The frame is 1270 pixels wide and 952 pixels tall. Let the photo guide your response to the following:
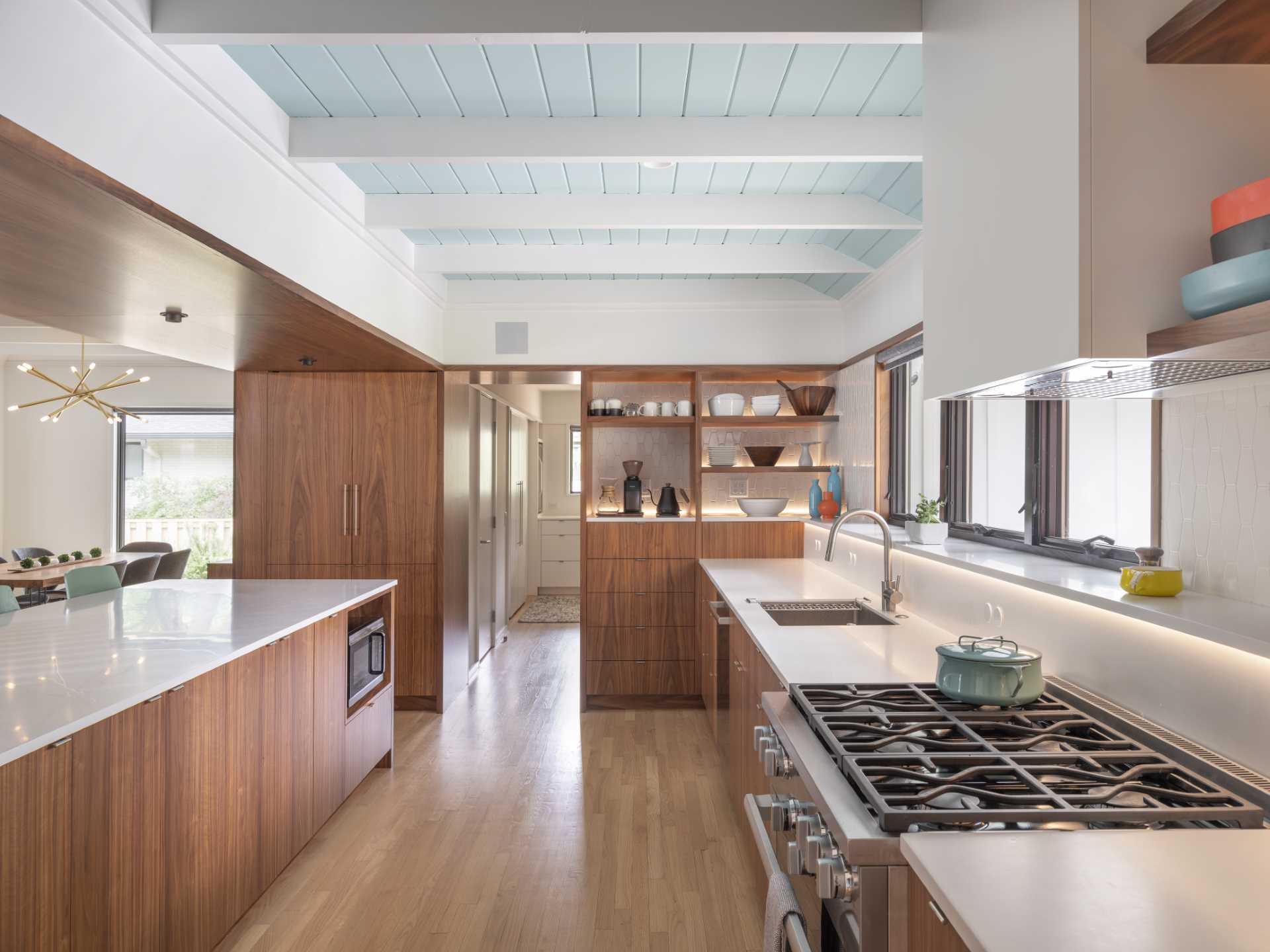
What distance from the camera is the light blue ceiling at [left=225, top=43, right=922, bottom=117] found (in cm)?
217

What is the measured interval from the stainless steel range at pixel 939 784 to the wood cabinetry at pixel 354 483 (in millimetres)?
3301

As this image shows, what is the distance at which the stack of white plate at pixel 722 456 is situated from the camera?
191 inches

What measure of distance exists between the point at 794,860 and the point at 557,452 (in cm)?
747

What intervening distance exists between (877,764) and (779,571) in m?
2.81

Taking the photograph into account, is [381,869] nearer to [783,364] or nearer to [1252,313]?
[1252,313]

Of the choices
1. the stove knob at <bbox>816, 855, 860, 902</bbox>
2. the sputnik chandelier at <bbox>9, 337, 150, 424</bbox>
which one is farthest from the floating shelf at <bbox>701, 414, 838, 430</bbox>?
the sputnik chandelier at <bbox>9, 337, 150, 424</bbox>


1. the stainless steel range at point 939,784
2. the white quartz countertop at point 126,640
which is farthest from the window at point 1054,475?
the white quartz countertop at point 126,640

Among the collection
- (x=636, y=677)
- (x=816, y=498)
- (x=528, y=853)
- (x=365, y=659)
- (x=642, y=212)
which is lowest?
(x=528, y=853)

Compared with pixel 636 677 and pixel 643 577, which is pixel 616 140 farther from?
pixel 636 677

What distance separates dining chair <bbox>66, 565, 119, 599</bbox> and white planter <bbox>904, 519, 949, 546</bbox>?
11.1 feet

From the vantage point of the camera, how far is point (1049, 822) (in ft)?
3.75

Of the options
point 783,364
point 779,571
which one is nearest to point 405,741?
point 779,571

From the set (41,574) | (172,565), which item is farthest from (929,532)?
(41,574)

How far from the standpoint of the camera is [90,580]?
3.30 m
